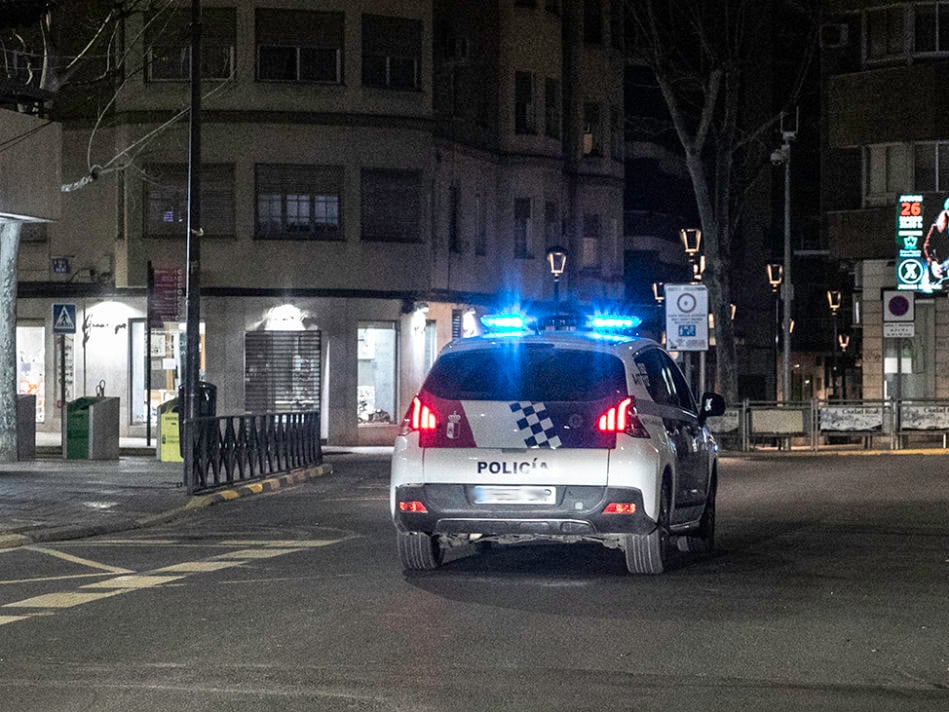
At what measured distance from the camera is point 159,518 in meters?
19.7

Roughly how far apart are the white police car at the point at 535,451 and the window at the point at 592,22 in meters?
41.5

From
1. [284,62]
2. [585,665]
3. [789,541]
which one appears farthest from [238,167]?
[585,665]

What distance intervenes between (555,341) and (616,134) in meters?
42.1

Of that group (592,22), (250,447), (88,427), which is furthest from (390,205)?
(250,447)

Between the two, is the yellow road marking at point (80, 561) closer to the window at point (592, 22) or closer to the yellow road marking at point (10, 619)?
the yellow road marking at point (10, 619)

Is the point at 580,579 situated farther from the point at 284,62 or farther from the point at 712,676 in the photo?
the point at 284,62

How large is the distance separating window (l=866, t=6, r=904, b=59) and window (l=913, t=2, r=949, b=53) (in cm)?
40

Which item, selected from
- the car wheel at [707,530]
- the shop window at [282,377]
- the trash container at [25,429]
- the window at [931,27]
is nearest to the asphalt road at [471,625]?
the car wheel at [707,530]

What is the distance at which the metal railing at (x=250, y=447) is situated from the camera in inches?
901

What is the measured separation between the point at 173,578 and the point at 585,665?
193 inches

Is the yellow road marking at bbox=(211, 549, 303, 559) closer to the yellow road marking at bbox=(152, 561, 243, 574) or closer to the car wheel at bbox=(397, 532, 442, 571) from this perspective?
the yellow road marking at bbox=(152, 561, 243, 574)

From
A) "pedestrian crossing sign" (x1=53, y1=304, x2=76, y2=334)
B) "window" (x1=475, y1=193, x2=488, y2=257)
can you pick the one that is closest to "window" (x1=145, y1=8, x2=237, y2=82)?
"window" (x1=475, y1=193, x2=488, y2=257)

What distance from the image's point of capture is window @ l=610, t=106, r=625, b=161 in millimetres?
54031

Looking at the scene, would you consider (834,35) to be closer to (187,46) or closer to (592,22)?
(592,22)
